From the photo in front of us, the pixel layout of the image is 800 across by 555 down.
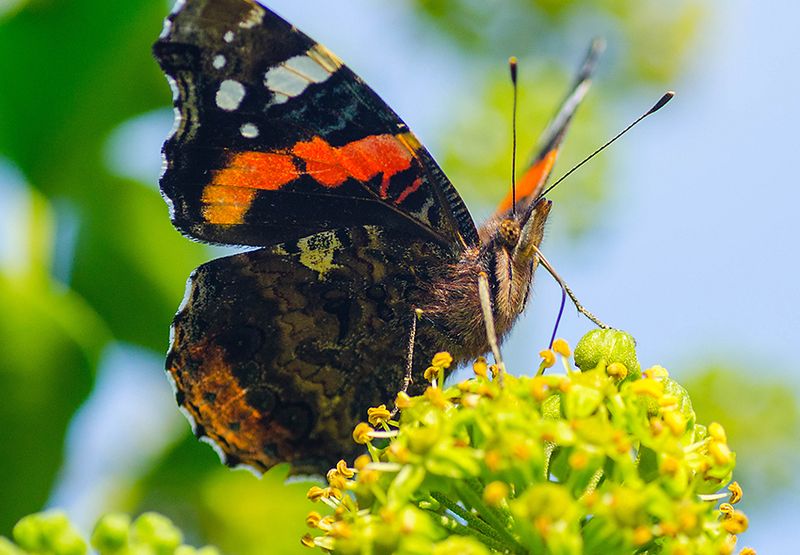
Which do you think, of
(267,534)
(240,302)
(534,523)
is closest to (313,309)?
(240,302)

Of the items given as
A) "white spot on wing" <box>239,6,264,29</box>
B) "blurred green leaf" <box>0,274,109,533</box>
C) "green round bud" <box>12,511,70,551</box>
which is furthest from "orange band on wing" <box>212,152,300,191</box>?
"green round bud" <box>12,511,70,551</box>

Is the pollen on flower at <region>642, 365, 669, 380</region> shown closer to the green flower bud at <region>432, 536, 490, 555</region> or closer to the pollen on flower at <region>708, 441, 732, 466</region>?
the pollen on flower at <region>708, 441, 732, 466</region>

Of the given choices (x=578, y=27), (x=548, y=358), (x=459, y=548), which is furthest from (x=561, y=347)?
(x=578, y=27)

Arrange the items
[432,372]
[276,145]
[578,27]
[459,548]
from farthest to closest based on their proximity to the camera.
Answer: [578,27]
[276,145]
[432,372]
[459,548]

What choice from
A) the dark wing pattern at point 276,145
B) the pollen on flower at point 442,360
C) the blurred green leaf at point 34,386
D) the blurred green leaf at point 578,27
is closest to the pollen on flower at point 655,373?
the pollen on flower at point 442,360

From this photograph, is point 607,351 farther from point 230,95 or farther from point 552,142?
point 230,95

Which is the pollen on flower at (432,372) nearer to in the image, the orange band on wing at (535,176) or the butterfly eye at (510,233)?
the butterfly eye at (510,233)
